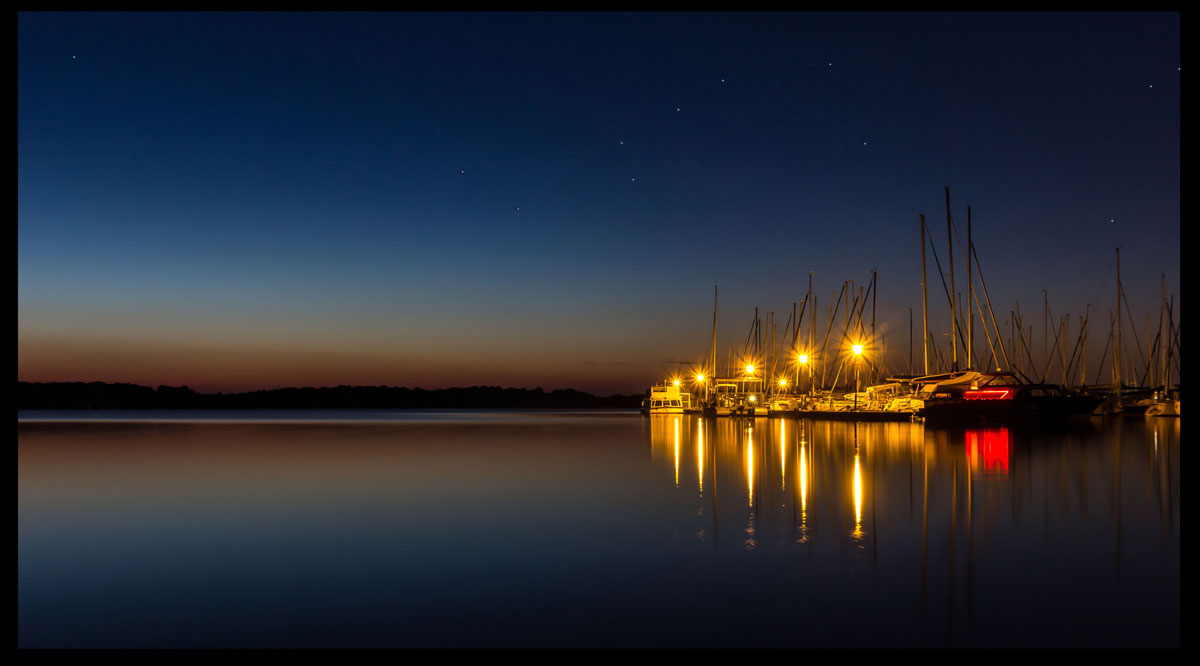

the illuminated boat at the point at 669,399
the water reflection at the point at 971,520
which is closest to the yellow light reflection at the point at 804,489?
the water reflection at the point at 971,520

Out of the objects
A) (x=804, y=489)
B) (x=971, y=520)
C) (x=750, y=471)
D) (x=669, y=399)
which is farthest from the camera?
(x=669, y=399)

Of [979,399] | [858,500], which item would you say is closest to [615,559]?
[858,500]

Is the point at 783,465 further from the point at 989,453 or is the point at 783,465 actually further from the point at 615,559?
the point at 615,559

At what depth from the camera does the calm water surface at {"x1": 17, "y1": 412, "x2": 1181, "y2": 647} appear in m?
9.25

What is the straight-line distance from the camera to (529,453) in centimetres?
3950

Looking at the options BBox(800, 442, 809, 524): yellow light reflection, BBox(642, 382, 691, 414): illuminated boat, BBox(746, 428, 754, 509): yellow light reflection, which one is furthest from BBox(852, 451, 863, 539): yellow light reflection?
BBox(642, 382, 691, 414): illuminated boat

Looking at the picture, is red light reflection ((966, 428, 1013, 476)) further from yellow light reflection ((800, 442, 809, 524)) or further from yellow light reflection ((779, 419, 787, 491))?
yellow light reflection ((779, 419, 787, 491))

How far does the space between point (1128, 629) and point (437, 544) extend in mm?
10682

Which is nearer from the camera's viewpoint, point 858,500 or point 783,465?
point 858,500

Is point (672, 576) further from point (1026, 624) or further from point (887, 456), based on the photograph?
point (887, 456)

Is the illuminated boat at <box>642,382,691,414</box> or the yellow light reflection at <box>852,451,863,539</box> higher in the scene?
the yellow light reflection at <box>852,451,863,539</box>

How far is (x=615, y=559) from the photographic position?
43.0 ft
